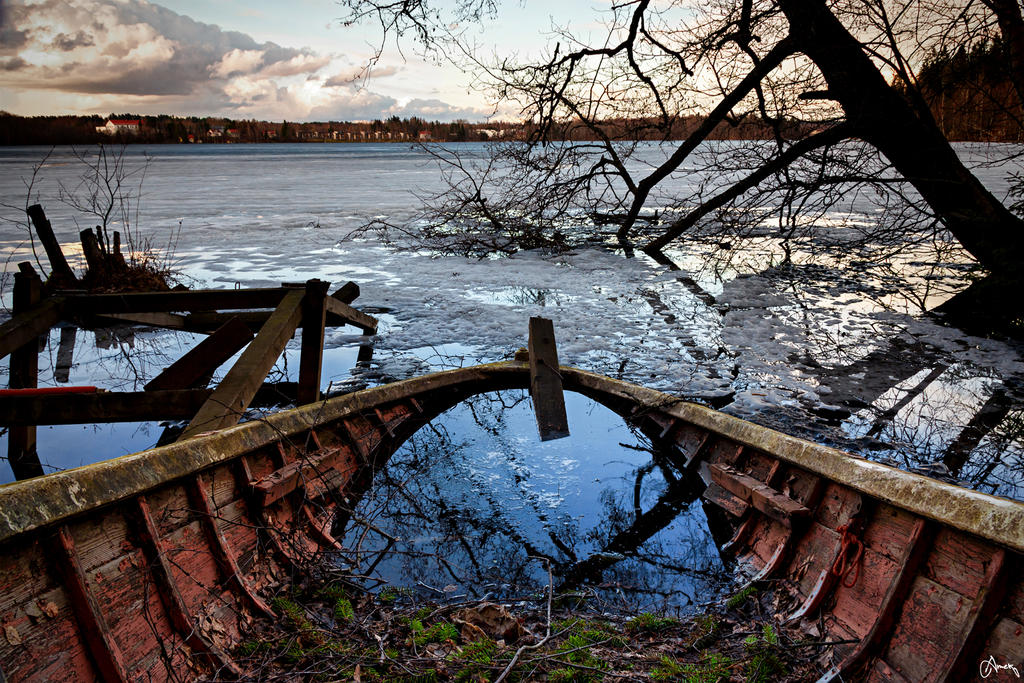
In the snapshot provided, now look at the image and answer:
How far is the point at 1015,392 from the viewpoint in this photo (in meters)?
5.66

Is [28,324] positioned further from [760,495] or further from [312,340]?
[760,495]

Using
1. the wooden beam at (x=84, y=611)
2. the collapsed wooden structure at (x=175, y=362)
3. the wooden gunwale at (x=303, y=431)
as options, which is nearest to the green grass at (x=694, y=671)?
the wooden gunwale at (x=303, y=431)

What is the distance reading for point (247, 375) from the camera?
170 inches

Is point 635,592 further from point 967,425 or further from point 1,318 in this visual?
point 1,318

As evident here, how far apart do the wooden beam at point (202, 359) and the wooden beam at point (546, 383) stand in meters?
2.70

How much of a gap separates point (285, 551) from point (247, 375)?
1.48 meters

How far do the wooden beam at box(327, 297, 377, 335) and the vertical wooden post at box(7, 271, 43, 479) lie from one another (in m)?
2.45

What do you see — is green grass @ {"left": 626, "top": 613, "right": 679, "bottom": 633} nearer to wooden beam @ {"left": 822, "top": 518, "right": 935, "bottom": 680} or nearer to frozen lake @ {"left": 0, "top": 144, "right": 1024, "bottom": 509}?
wooden beam @ {"left": 822, "top": 518, "right": 935, "bottom": 680}

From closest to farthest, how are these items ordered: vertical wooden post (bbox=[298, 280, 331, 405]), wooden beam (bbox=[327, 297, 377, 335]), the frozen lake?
1. the frozen lake
2. vertical wooden post (bbox=[298, 280, 331, 405])
3. wooden beam (bbox=[327, 297, 377, 335])

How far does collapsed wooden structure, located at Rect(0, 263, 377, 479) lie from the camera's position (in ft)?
13.2

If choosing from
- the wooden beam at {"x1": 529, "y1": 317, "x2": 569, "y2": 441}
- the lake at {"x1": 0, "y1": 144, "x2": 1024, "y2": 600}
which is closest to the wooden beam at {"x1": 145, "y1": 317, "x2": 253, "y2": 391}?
the lake at {"x1": 0, "y1": 144, "x2": 1024, "y2": 600}

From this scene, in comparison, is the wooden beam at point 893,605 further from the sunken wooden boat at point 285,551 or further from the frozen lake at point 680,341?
the frozen lake at point 680,341

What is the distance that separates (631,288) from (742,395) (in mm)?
4442

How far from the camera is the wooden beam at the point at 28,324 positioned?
495 centimetres
